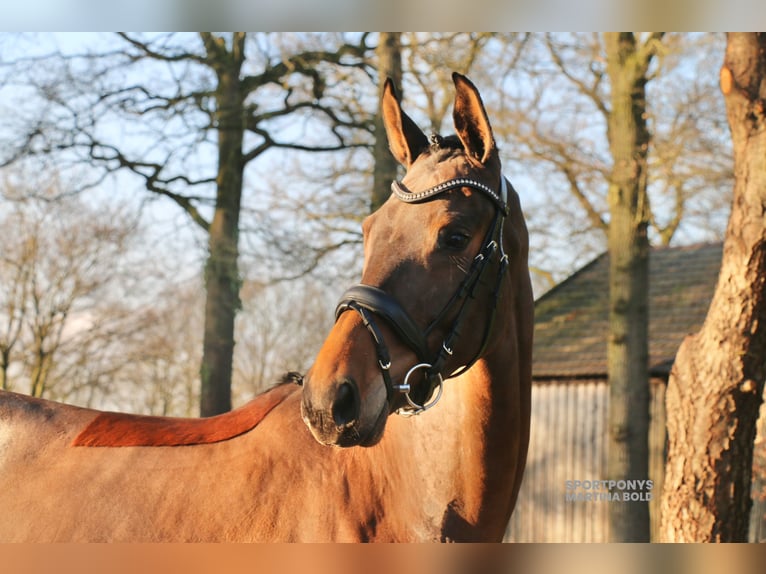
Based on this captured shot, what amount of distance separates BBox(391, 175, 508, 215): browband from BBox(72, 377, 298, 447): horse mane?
3.08ft

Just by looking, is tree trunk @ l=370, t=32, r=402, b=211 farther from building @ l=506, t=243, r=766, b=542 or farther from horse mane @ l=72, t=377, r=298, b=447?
horse mane @ l=72, t=377, r=298, b=447

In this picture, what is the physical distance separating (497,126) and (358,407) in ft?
33.3

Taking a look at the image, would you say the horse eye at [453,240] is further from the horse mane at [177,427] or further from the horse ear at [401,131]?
the horse mane at [177,427]

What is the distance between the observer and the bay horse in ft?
8.20

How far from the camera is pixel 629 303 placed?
10.0m

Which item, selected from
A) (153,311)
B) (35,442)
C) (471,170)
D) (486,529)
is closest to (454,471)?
(486,529)

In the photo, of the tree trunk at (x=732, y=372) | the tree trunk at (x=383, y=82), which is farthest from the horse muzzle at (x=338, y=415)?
the tree trunk at (x=383, y=82)

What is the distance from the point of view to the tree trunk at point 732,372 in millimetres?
6160

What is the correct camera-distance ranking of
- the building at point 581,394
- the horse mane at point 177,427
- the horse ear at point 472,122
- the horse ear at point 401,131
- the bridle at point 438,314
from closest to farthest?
1. the bridle at point 438,314
2. the horse ear at point 472,122
3. the horse ear at point 401,131
4. the horse mane at point 177,427
5. the building at point 581,394

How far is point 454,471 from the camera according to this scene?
9.10ft

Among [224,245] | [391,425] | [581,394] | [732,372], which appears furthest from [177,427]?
[581,394]

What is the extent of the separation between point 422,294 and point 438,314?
9cm

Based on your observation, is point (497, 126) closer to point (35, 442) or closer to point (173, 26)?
point (173, 26)

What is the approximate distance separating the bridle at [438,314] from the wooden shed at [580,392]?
10.4 meters
